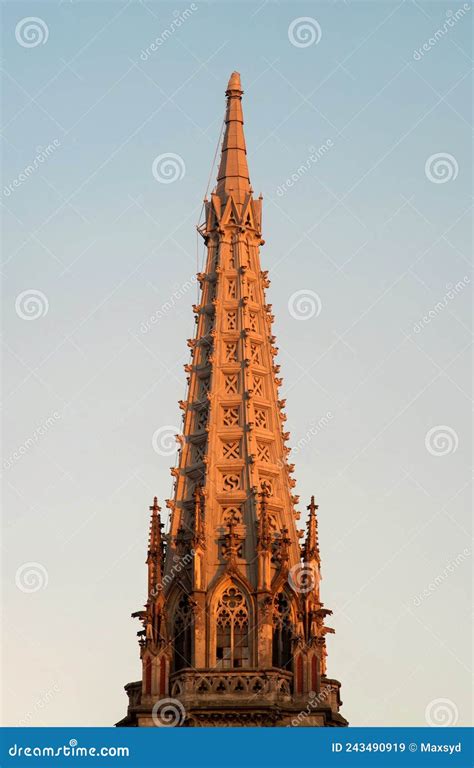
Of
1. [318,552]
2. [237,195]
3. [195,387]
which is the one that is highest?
[237,195]

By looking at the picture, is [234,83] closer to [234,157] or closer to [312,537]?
[234,157]

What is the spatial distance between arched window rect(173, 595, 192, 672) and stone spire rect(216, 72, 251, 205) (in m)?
21.6

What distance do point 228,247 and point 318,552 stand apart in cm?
1695

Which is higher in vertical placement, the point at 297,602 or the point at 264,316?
the point at 264,316

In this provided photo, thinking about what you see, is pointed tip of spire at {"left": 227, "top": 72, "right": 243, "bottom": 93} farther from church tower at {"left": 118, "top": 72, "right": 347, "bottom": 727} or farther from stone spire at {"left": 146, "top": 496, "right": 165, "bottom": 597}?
stone spire at {"left": 146, "top": 496, "right": 165, "bottom": 597}

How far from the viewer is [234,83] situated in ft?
436

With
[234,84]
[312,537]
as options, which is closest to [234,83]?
[234,84]

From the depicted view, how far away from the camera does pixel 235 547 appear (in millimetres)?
118875

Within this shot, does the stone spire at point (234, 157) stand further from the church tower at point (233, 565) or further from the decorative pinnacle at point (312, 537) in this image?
the decorative pinnacle at point (312, 537)

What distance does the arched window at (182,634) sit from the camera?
11775 centimetres

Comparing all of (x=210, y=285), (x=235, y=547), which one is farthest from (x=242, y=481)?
(x=210, y=285)

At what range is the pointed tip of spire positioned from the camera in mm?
132750

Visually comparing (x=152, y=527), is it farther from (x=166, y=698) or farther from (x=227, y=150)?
(x=227, y=150)

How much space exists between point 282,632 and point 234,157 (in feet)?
83.1
